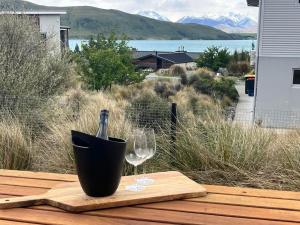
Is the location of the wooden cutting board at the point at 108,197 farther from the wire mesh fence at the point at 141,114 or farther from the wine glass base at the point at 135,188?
the wire mesh fence at the point at 141,114

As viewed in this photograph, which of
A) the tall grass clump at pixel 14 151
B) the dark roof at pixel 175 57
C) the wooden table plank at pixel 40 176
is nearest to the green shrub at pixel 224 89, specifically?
the dark roof at pixel 175 57

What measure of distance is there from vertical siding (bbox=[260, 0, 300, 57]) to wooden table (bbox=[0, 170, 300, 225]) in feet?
45.8

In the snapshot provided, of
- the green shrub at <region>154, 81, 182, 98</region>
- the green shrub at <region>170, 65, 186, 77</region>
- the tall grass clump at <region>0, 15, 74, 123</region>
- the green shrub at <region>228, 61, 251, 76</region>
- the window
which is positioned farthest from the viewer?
the green shrub at <region>228, 61, 251, 76</region>

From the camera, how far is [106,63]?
13.4 metres

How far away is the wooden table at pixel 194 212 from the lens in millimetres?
1641

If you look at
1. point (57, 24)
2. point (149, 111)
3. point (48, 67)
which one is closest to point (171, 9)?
point (57, 24)

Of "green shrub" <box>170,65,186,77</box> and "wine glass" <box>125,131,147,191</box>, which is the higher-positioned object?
"green shrub" <box>170,65,186,77</box>

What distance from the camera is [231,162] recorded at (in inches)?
132

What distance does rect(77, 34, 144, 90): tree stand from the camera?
13.4 m

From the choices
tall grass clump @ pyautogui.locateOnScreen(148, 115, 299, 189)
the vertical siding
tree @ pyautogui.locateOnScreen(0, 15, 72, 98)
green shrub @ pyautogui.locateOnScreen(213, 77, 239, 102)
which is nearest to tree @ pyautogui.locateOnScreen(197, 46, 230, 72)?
green shrub @ pyautogui.locateOnScreen(213, 77, 239, 102)

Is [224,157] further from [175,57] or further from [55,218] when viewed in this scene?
[175,57]

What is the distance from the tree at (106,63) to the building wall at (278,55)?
4626 mm

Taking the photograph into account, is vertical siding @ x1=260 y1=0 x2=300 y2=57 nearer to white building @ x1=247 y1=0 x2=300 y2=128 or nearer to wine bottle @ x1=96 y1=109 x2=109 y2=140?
white building @ x1=247 y1=0 x2=300 y2=128

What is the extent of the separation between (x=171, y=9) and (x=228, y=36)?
27534 mm
